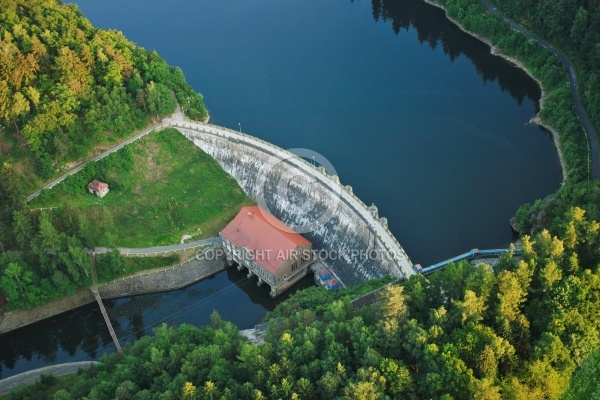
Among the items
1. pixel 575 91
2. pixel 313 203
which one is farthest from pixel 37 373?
pixel 575 91

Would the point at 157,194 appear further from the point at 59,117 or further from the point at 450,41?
the point at 450,41

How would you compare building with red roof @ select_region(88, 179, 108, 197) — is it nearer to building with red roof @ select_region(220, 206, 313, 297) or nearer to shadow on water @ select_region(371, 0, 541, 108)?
building with red roof @ select_region(220, 206, 313, 297)

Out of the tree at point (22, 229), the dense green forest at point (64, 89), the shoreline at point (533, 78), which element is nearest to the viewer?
the tree at point (22, 229)

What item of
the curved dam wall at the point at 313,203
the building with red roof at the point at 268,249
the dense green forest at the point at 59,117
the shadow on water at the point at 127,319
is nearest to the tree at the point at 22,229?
the dense green forest at the point at 59,117

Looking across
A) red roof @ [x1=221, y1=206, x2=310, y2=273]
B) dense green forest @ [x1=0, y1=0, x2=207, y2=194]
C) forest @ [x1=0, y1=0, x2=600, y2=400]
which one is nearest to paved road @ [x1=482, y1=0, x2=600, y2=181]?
forest @ [x1=0, y1=0, x2=600, y2=400]

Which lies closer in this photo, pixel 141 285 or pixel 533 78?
pixel 141 285

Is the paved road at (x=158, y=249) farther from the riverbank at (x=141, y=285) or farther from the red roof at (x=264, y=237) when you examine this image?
the red roof at (x=264, y=237)
